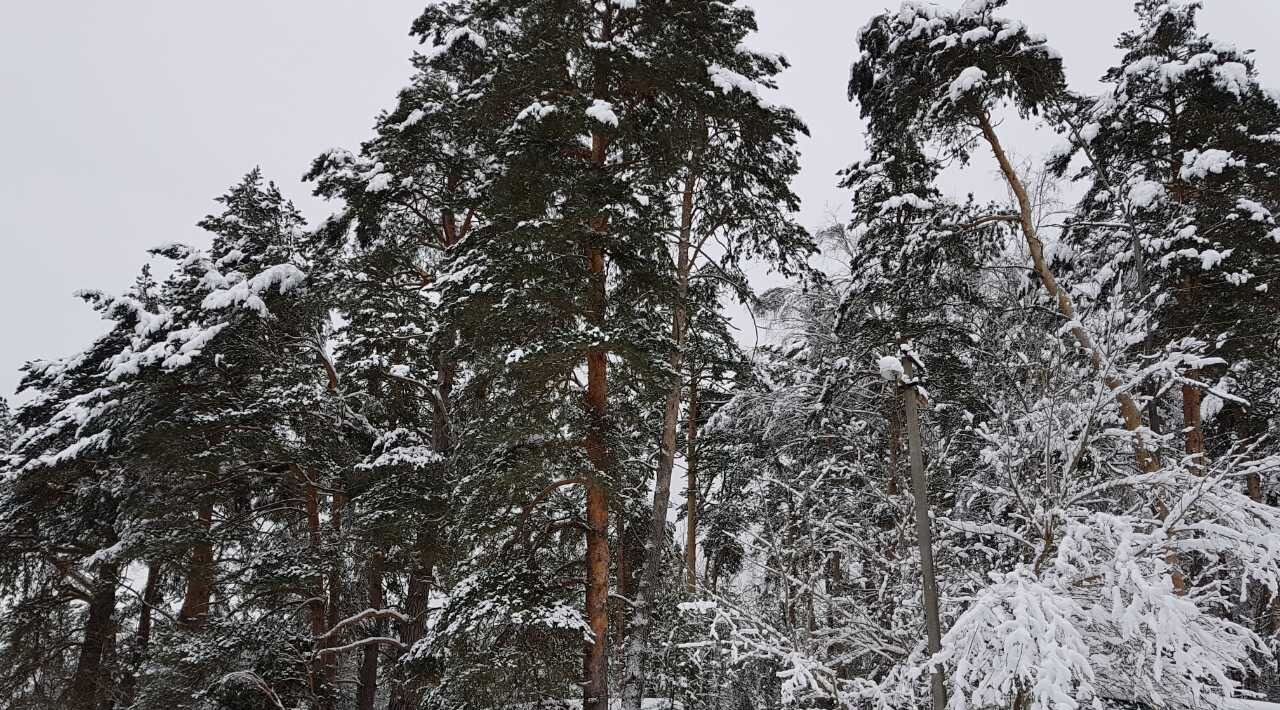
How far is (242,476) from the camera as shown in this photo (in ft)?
42.0

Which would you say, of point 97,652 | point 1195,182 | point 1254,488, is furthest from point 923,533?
point 97,652

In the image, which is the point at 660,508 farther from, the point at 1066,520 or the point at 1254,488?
the point at 1254,488

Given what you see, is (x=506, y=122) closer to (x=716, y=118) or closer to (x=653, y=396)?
(x=716, y=118)

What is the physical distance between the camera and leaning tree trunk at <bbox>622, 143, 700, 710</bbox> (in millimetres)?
8758

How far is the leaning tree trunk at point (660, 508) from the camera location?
876cm

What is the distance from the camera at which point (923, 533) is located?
18.1 feet

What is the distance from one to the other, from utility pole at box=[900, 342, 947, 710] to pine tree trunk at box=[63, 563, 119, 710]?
45.3ft

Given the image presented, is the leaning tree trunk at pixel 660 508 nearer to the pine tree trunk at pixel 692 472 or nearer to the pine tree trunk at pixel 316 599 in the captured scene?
the pine tree trunk at pixel 692 472

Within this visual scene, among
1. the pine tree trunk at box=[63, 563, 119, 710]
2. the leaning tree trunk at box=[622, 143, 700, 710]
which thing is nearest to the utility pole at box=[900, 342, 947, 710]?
the leaning tree trunk at box=[622, 143, 700, 710]

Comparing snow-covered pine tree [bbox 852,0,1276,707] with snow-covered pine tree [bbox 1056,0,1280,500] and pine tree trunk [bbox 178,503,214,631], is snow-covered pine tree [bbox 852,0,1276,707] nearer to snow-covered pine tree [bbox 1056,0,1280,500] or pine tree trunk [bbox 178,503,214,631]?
snow-covered pine tree [bbox 1056,0,1280,500]

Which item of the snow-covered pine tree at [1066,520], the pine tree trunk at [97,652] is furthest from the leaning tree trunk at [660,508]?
the pine tree trunk at [97,652]

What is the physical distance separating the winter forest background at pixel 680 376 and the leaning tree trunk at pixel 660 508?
0.05 m

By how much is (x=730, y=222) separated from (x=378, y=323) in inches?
222

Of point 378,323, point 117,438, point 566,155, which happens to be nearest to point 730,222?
point 566,155
